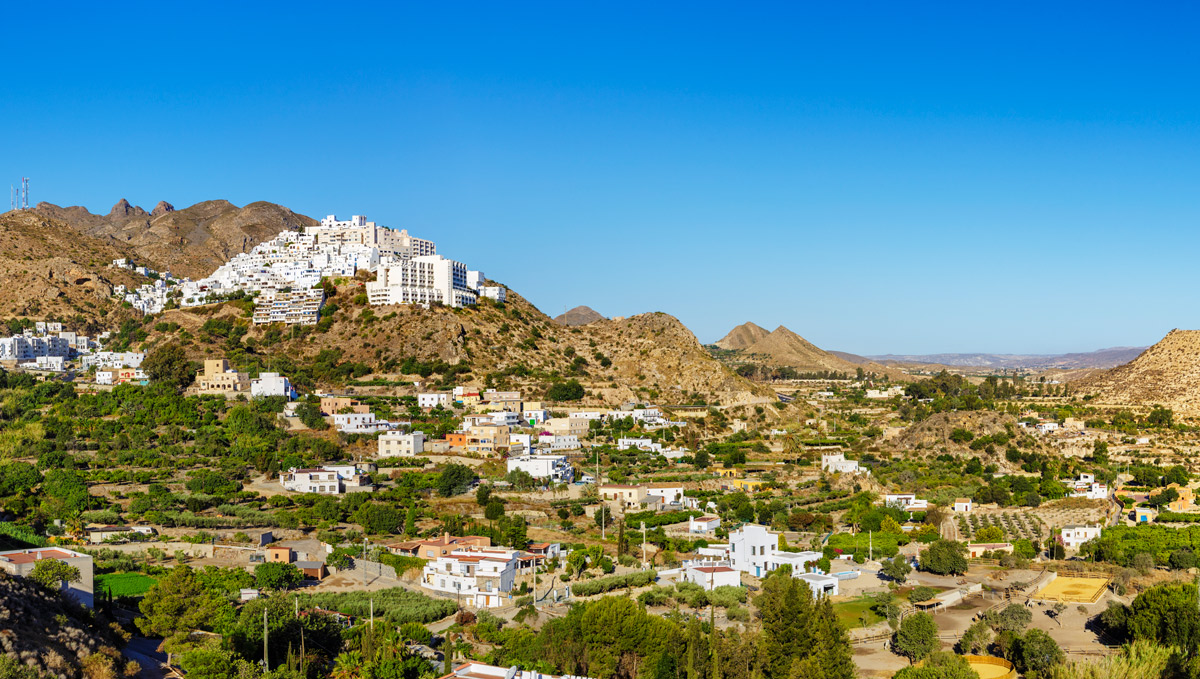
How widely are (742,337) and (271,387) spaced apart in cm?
11471

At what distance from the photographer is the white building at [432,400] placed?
172ft

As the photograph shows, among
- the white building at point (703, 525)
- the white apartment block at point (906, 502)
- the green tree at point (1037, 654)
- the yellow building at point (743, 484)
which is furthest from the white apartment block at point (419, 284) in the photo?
the green tree at point (1037, 654)

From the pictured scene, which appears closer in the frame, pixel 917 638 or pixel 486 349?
pixel 917 638

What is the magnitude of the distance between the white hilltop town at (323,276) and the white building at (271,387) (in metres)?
11.1

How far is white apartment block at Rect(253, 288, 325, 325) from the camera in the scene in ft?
207

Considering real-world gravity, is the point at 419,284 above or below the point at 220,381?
above

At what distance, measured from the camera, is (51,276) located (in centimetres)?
7550

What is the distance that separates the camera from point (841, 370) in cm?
12800

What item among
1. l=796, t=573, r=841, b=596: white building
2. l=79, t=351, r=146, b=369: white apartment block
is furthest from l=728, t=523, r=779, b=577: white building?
l=79, t=351, r=146, b=369: white apartment block

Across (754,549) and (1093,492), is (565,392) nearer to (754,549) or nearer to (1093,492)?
(1093,492)

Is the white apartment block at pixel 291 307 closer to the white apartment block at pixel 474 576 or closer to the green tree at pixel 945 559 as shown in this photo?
the white apartment block at pixel 474 576

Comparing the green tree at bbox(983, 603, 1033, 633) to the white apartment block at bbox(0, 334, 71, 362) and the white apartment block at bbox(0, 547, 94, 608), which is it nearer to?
the white apartment block at bbox(0, 547, 94, 608)

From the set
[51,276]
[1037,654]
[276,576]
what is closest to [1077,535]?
[1037,654]

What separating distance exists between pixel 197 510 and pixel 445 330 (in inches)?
1113
